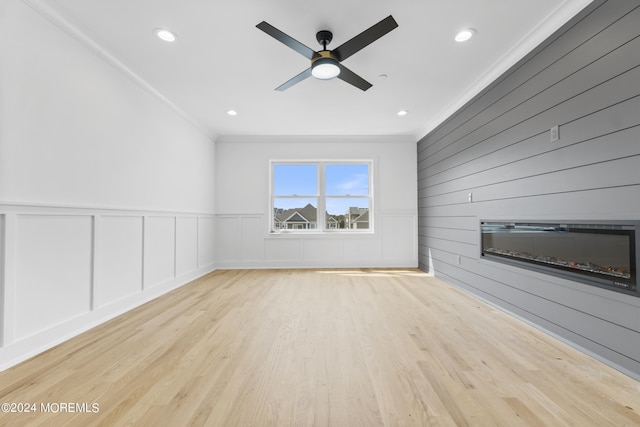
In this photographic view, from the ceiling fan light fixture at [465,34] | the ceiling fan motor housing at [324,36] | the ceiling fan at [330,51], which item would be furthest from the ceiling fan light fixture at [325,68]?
the ceiling fan light fixture at [465,34]

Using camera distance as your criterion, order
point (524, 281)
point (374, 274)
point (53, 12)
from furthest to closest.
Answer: point (374, 274)
point (524, 281)
point (53, 12)

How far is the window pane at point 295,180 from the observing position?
5355mm

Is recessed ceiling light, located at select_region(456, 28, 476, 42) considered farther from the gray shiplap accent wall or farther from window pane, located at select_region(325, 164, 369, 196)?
window pane, located at select_region(325, 164, 369, 196)

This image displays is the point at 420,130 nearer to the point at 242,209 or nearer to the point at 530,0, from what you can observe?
the point at 530,0

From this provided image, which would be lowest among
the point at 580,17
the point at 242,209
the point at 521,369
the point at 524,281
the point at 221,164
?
the point at 521,369

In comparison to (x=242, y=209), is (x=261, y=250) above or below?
below

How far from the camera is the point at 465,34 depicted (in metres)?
2.33

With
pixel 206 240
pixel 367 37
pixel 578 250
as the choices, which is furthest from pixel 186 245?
pixel 578 250

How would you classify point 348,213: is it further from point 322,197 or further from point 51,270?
point 51,270

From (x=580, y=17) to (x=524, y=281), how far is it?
6.78ft

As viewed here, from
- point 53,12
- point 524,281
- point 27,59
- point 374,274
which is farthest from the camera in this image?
point 374,274

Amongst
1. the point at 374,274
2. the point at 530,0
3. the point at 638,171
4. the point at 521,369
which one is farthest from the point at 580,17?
the point at 374,274

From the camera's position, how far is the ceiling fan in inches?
75.3

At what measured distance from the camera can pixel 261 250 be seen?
16.9ft
